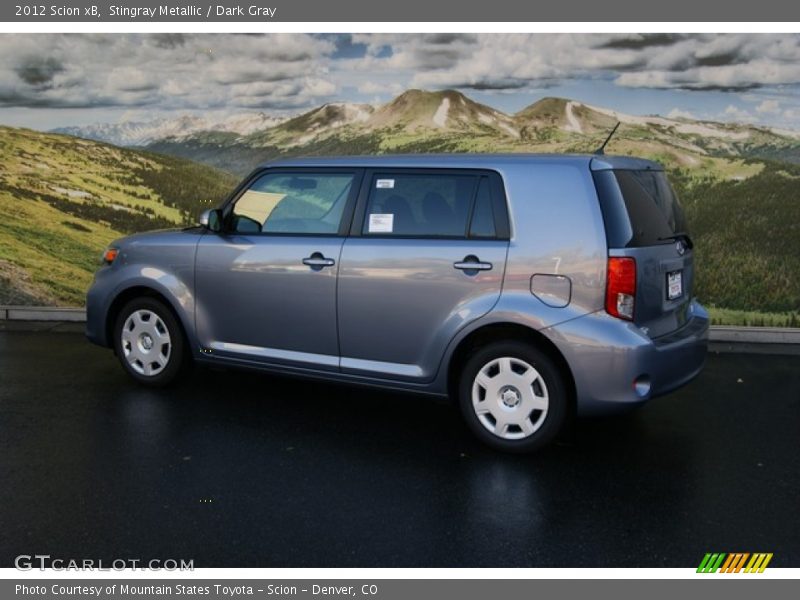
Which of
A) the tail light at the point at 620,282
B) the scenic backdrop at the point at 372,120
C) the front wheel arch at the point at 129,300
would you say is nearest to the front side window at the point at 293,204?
the front wheel arch at the point at 129,300

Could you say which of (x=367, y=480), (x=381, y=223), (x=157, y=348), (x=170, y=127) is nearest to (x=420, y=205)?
(x=381, y=223)

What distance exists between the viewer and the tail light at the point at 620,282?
4.72 metres

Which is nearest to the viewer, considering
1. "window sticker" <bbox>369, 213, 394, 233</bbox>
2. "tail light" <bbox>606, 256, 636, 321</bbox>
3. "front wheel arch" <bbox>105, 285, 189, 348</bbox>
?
"tail light" <bbox>606, 256, 636, 321</bbox>

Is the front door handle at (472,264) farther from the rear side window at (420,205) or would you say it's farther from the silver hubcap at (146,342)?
the silver hubcap at (146,342)

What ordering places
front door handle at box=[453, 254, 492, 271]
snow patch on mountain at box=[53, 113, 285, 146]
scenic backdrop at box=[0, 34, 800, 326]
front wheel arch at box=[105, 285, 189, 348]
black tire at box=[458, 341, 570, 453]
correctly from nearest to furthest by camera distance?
black tire at box=[458, 341, 570, 453], front door handle at box=[453, 254, 492, 271], front wheel arch at box=[105, 285, 189, 348], scenic backdrop at box=[0, 34, 800, 326], snow patch on mountain at box=[53, 113, 285, 146]

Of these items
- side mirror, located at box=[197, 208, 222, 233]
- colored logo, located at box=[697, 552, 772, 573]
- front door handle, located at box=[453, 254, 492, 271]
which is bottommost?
colored logo, located at box=[697, 552, 772, 573]

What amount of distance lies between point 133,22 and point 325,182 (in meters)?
4.52

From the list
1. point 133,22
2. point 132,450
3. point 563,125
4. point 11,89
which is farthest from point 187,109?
point 132,450

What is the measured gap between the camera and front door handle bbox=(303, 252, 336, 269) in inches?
218

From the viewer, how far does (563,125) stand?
9.27 m

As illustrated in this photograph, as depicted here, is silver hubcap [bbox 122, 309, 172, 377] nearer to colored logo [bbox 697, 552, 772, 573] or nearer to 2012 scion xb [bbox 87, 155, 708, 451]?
2012 scion xb [bbox 87, 155, 708, 451]

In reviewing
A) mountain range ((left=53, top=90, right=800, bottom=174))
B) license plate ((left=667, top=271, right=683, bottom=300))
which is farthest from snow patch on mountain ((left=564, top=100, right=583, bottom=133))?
license plate ((left=667, top=271, right=683, bottom=300))

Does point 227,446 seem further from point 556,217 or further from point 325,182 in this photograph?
point 556,217

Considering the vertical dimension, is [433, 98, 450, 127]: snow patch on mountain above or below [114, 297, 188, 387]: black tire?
above
